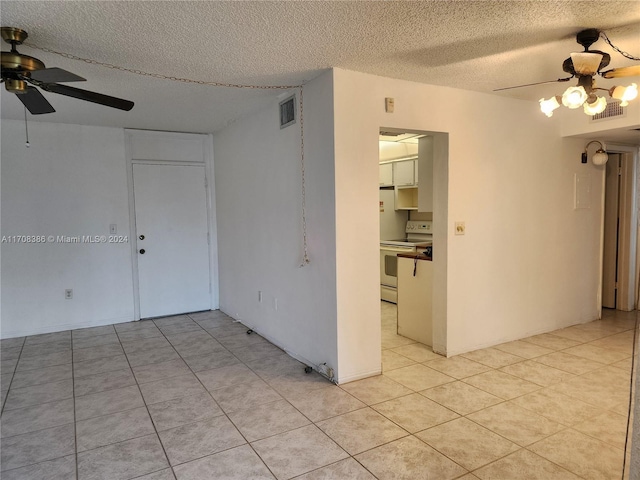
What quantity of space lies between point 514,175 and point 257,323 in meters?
3.07

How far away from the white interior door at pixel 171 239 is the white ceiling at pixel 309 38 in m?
1.83

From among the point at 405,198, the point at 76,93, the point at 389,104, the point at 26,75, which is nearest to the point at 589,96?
the point at 389,104

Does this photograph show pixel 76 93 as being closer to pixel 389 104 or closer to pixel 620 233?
pixel 389 104

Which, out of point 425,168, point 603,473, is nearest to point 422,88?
point 425,168

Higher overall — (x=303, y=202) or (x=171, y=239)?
(x=303, y=202)

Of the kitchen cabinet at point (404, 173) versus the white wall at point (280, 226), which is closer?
the white wall at point (280, 226)

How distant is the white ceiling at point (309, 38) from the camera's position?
2107 millimetres

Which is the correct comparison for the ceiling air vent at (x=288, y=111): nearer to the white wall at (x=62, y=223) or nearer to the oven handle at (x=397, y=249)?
the white wall at (x=62, y=223)

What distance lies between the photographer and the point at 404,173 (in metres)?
6.07

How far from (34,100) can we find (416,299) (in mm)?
3523

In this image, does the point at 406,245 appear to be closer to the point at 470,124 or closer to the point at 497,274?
the point at 497,274

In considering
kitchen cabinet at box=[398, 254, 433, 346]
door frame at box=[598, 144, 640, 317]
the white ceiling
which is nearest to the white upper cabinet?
kitchen cabinet at box=[398, 254, 433, 346]

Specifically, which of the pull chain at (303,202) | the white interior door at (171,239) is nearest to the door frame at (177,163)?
the white interior door at (171,239)

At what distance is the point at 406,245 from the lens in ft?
18.3
